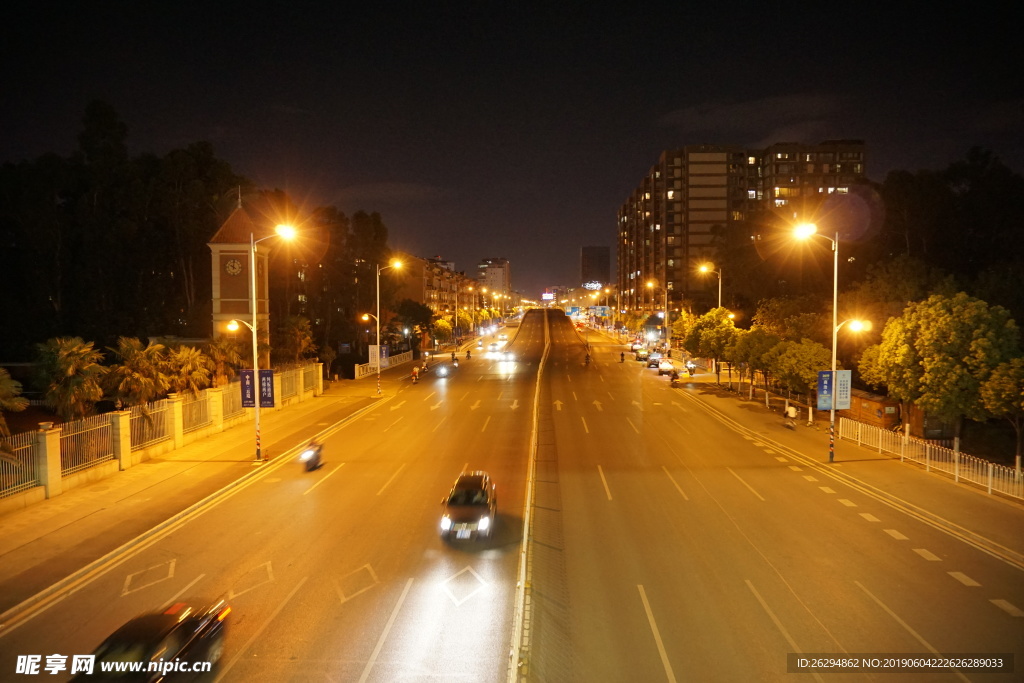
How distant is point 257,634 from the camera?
1180 centimetres

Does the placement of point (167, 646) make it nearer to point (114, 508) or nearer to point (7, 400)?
point (7, 400)

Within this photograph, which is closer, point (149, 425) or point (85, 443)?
point (85, 443)

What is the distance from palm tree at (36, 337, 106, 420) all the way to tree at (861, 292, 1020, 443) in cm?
3051

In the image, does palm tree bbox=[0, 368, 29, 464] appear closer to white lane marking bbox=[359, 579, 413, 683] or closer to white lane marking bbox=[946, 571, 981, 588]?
white lane marking bbox=[359, 579, 413, 683]

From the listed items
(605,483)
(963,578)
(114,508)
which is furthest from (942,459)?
(114,508)

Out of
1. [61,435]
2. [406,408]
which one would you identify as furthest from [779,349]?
[61,435]

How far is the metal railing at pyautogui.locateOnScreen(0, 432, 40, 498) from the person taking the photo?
19.1 m

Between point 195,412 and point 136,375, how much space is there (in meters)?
4.43

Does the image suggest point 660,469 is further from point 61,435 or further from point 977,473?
point 61,435

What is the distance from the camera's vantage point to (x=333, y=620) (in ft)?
40.2

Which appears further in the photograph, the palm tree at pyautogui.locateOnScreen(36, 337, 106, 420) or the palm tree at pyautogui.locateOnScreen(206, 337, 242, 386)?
the palm tree at pyautogui.locateOnScreen(206, 337, 242, 386)

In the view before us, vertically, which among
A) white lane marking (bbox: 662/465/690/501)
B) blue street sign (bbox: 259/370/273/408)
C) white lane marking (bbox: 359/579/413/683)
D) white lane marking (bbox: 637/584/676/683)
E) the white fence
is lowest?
white lane marking (bbox: 662/465/690/501)

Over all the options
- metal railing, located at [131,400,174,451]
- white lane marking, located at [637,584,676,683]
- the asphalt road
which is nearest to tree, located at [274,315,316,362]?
metal railing, located at [131,400,174,451]

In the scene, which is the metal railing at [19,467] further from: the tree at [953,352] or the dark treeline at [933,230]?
the dark treeline at [933,230]
